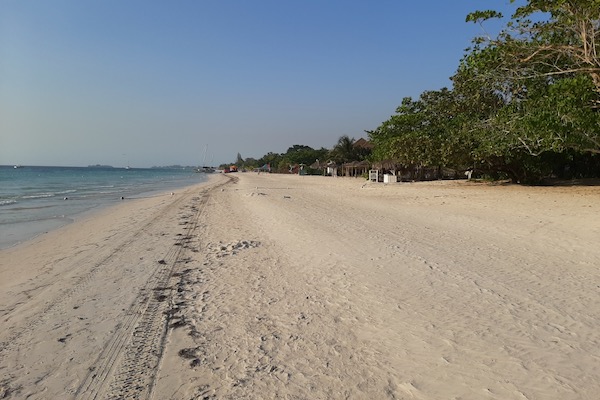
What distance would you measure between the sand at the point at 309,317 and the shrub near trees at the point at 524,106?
586 cm

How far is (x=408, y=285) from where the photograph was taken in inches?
197

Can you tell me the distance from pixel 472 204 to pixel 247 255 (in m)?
9.68

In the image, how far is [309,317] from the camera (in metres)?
4.05

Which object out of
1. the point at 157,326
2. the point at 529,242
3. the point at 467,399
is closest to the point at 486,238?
the point at 529,242

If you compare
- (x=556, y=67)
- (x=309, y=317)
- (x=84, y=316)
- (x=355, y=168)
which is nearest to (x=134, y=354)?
(x=84, y=316)

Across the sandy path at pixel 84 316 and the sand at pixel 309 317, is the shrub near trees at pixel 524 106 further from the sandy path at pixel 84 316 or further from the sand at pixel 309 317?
the sandy path at pixel 84 316

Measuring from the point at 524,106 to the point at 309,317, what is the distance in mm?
15284

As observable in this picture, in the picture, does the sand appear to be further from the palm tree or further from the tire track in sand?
the palm tree

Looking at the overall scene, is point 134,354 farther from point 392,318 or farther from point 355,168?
point 355,168

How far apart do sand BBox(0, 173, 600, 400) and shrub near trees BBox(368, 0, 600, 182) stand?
5.86 metres

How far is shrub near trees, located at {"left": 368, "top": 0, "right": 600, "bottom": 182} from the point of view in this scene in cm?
1159

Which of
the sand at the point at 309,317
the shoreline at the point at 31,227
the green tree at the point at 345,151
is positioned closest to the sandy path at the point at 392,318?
the sand at the point at 309,317

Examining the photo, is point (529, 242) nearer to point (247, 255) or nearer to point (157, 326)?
point (247, 255)

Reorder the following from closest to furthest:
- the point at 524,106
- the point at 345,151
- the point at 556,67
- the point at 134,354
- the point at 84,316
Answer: the point at 134,354
the point at 84,316
the point at 556,67
the point at 524,106
the point at 345,151
